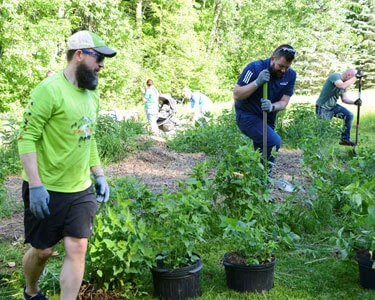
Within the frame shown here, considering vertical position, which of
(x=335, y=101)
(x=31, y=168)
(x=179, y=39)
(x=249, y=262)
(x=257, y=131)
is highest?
(x=179, y=39)

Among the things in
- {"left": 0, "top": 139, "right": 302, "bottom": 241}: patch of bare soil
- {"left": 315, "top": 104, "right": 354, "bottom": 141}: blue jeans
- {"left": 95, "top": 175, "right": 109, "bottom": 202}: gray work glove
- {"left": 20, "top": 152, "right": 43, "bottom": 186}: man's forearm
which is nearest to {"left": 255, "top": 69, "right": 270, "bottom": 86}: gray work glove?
{"left": 0, "top": 139, "right": 302, "bottom": 241}: patch of bare soil

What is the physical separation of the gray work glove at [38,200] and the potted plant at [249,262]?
124 cm

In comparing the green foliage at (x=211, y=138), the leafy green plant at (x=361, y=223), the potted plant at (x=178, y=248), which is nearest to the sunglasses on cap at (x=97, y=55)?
the potted plant at (x=178, y=248)

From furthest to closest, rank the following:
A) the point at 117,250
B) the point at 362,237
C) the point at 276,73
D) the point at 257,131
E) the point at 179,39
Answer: the point at 179,39 < the point at 257,131 < the point at 276,73 < the point at 362,237 < the point at 117,250

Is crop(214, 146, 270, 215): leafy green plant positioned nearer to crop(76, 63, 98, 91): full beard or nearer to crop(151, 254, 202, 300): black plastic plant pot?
crop(151, 254, 202, 300): black plastic plant pot

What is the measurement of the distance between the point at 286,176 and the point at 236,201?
118 inches

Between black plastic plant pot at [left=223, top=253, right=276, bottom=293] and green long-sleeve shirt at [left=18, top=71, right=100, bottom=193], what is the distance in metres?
1.25

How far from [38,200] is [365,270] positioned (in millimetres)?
2368

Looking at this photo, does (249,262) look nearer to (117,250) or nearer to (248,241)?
(248,241)

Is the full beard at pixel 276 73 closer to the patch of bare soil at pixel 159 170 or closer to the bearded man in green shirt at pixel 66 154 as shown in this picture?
the patch of bare soil at pixel 159 170

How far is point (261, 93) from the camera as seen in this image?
566 cm

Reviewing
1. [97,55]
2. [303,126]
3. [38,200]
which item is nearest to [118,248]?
[38,200]

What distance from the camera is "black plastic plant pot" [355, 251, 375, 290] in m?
3.56

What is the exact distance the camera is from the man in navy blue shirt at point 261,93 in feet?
17.7
